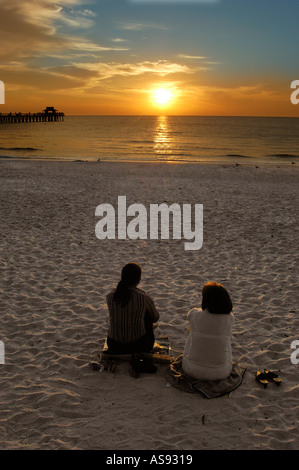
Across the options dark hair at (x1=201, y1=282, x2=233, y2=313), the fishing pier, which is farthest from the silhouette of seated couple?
the fishing pier

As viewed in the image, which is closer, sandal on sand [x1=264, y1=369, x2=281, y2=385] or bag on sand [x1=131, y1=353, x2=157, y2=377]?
sandal on sand [x1=264, y1=369, x2=281, y2=385]

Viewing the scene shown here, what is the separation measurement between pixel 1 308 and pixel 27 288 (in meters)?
0.88

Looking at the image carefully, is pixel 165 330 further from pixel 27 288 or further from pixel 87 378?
pixel 27 288

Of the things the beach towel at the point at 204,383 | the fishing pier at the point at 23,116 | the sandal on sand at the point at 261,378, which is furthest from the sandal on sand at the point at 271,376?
the fishing pier at the point at 23,116

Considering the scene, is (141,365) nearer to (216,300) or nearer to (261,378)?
(216,300)

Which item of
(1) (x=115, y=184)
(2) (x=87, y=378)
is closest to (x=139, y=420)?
(2) (x=87, y=378)

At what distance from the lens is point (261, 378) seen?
192 inches

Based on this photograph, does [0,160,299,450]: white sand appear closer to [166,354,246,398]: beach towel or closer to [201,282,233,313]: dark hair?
[166,354,246,398]: beach towel

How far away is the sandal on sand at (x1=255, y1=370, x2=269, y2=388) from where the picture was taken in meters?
4.77

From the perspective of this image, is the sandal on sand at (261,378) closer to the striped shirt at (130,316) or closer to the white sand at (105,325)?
the white sand at (105,325)

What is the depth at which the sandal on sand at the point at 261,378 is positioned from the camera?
4.77 meters

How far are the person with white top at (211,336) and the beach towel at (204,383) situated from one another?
0.06 m

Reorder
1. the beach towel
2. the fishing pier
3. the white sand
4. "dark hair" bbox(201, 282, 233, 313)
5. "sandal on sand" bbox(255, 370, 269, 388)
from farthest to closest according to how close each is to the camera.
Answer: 1. the fishing pier
2. "sandal on sand" bbox(255, 370, 269, 388)
3. the beach towel
4. "dark hair" bbox(201, 282, 233, 313)
5. the white sand

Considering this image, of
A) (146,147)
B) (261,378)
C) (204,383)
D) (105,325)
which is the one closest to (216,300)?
(204,383)
